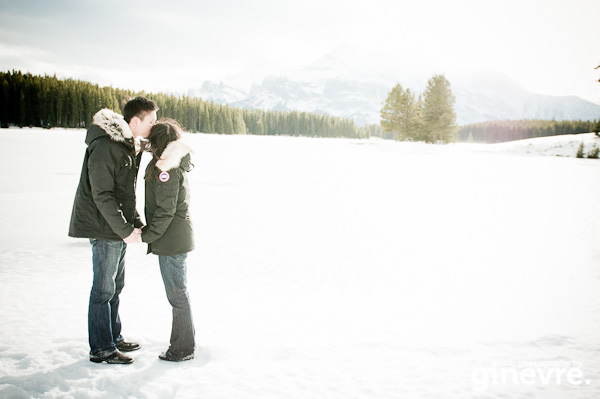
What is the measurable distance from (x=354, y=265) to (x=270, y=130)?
364 feet

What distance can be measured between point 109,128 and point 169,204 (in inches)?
38.9

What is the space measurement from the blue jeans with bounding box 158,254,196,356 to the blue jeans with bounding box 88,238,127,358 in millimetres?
494

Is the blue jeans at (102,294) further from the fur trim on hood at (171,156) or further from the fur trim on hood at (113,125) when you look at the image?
the fur trim on hood at (113,125)

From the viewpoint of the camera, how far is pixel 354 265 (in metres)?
7.86

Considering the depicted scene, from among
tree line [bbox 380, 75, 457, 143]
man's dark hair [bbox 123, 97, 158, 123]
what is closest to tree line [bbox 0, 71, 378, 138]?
tree line [bbox 380, 75, 457, 143]

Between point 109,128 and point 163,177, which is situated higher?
point 109,128

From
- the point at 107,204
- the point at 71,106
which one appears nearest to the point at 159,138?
the point at 107,204

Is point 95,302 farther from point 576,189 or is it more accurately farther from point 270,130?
point 270,130

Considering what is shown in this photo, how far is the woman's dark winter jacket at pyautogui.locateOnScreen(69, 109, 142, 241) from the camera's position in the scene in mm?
3545

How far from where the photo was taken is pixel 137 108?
3820 millimetres

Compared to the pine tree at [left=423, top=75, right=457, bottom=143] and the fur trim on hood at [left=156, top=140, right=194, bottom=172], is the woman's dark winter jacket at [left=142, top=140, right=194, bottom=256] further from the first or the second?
the pine tree at [left=423, top=75, right=457, bottom=143]

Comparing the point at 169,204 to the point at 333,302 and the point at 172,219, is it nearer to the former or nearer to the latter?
the point at 172,219

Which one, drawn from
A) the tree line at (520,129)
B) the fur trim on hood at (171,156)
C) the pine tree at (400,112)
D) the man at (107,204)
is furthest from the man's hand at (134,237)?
the tree line at (520,129)

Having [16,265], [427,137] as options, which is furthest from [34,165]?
[427,137]
